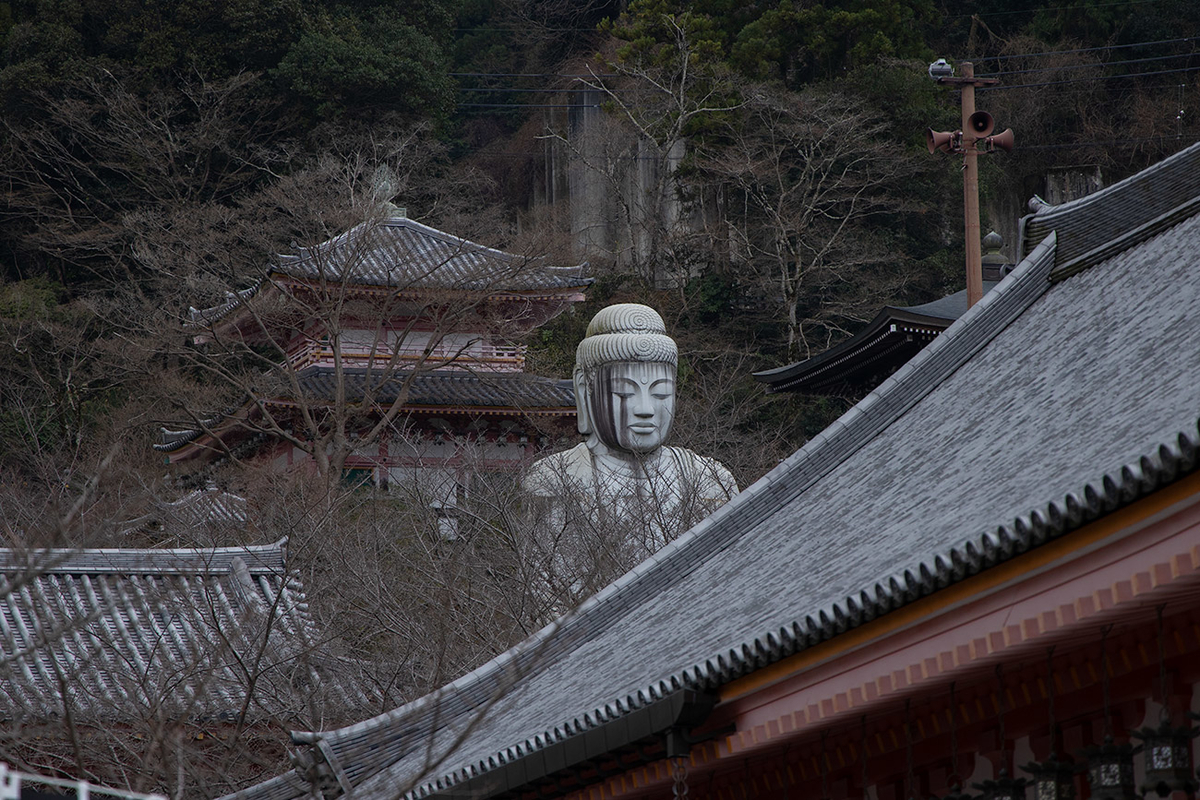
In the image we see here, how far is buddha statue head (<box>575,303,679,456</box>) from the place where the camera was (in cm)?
1886

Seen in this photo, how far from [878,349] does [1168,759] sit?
699 inches

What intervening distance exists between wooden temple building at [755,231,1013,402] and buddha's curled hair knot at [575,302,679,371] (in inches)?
135

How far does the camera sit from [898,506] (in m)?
6.98

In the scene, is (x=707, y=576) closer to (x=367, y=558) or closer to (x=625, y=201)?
(x=367, y=558)

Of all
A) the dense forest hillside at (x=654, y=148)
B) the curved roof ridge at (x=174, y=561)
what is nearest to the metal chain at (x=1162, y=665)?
the curved roof ridge at (x=174, y=561)

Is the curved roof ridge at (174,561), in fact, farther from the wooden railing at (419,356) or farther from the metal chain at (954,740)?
the wooden railing at (419,356)

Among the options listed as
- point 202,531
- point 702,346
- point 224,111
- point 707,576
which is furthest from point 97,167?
point 707,576

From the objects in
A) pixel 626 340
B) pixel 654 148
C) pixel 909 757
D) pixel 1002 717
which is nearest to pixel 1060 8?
pixel 654 148

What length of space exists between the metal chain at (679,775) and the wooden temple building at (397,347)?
17.7m

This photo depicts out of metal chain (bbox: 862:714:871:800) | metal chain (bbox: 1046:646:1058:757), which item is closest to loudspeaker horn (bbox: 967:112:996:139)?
metal chain (bbox: 862:714:871:800)

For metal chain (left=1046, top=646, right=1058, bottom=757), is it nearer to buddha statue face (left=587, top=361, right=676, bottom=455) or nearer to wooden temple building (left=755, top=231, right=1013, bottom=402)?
buddha statue face (left=587, top=361, right=676, bottom=455)

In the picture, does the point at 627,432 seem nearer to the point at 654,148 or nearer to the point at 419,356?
the point at 419,356

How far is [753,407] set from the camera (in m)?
29.0

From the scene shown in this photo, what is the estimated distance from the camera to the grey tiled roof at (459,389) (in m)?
25.4
